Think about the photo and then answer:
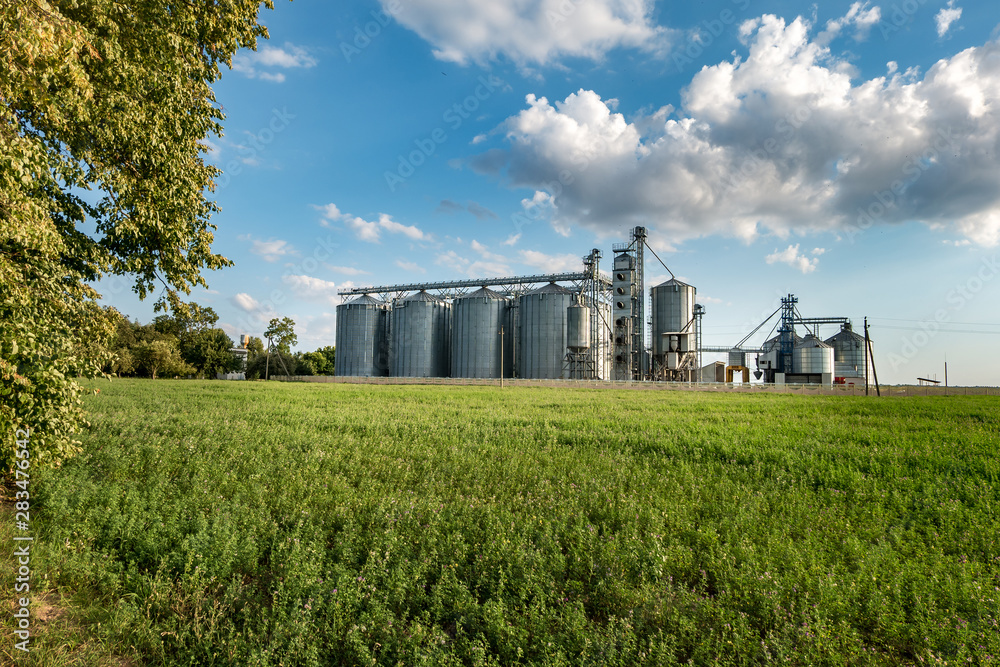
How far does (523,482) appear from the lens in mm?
9039

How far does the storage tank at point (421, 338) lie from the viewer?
83.5m

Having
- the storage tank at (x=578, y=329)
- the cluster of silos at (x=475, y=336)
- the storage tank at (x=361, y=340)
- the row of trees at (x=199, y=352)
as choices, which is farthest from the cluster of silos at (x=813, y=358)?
the row of trees at (x=199, y=352)

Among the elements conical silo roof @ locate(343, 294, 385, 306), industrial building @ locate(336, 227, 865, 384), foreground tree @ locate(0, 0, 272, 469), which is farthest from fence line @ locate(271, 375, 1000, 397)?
foreground tree @ locate(0, 0, 272, 469)

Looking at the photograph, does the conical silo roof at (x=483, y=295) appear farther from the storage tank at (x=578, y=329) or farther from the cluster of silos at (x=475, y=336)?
the storage tank at (x=578, y=329)

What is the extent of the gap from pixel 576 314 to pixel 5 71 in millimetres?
66288

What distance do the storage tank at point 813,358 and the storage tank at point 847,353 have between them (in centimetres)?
542

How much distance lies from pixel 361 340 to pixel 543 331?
35.0m

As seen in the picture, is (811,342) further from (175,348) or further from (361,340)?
(175,348)

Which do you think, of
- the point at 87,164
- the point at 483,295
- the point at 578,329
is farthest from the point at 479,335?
the point at 87,164

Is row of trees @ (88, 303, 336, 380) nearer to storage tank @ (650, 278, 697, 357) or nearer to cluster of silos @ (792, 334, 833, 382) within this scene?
storage tank @ (650, 278, 697, 357)

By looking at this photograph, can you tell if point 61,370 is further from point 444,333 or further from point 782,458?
point 444,333

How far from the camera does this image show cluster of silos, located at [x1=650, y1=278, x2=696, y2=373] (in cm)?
6950

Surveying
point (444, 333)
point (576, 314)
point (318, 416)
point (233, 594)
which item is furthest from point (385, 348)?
point (233, 594)

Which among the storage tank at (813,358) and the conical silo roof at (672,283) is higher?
the conical silo roof at (672,283)
